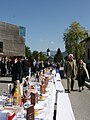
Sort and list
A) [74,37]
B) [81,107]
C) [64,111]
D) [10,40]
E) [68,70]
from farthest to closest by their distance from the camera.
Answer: [10,40] → [74,37] → [68,70] → [81,107] → [64,111]

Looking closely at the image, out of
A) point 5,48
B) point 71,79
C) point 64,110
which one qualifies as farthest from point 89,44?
point 5,48

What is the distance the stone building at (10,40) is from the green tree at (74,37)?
642 inches

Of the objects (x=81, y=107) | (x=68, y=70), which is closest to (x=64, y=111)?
(x=81, y=107)

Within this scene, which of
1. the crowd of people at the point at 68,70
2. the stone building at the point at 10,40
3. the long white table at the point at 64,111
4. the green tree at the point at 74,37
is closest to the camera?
the long white table at the point at 64,111

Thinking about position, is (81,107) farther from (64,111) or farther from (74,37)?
(74,37)

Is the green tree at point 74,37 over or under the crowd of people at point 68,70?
over

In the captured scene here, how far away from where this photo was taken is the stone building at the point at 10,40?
71.8 metres

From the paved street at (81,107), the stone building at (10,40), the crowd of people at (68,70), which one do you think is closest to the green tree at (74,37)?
the stone building at (10,40)

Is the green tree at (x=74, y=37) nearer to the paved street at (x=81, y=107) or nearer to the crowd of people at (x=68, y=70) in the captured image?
the crowd of people at (x=68, y=70)

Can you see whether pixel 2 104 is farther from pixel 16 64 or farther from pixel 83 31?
pixel 83 31

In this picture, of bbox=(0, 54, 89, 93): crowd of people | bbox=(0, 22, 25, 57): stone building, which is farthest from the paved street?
bbox=(0, 22, 25, 57): stone building

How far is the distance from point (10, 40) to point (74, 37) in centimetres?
1975

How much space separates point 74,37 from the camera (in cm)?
6112

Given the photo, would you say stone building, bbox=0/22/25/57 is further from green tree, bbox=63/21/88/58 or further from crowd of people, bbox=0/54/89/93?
crowd of people, bbox=0/54/89/93
